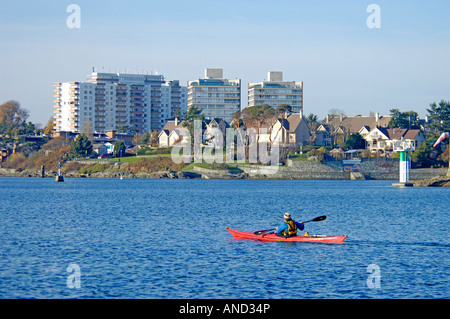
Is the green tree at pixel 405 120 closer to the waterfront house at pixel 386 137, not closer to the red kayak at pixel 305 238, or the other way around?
the waterfront house at pixel 386 137

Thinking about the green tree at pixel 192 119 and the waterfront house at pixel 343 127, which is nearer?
the green tree at pixel 192 119

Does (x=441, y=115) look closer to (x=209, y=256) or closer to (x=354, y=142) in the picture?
(x=354, y=142)

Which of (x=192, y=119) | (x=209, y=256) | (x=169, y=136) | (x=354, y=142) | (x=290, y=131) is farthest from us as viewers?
(x=169, y=136)

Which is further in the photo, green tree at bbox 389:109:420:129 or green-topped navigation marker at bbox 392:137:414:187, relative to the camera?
green tree at bbox 389:109:420:129

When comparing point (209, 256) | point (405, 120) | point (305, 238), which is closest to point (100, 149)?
point (405, 120)

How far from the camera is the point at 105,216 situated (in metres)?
58.6

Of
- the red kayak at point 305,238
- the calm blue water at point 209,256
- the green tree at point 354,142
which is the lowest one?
the calm blue water at point 209,256

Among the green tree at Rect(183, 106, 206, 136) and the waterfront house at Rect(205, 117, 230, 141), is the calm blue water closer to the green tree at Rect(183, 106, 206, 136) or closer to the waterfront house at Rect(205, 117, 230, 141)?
the waterfront house at Rect(205, 117, 230, 141)

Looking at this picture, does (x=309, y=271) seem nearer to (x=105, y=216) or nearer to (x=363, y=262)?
(x=363, y=262)

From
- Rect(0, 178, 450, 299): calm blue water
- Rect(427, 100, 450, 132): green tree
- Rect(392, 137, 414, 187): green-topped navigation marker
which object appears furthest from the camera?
Rect(427, 100, 450, 132): green tree

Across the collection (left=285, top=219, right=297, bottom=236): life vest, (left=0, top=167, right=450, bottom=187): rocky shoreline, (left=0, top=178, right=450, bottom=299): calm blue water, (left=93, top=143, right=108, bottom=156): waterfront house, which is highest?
(left=93, top=143, right=108, bottom=156): waterfront house

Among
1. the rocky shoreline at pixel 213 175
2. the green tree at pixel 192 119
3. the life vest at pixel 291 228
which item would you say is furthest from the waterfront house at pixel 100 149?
the life vest at pixel 291 228

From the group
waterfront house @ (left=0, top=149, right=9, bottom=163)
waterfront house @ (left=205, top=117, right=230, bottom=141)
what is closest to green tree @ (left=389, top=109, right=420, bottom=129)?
waterfront house @ (left=205, top=117, right=230, bottom=141)

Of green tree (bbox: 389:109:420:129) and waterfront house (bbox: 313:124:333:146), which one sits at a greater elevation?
green tree (bbox: 389:109:420:129)
